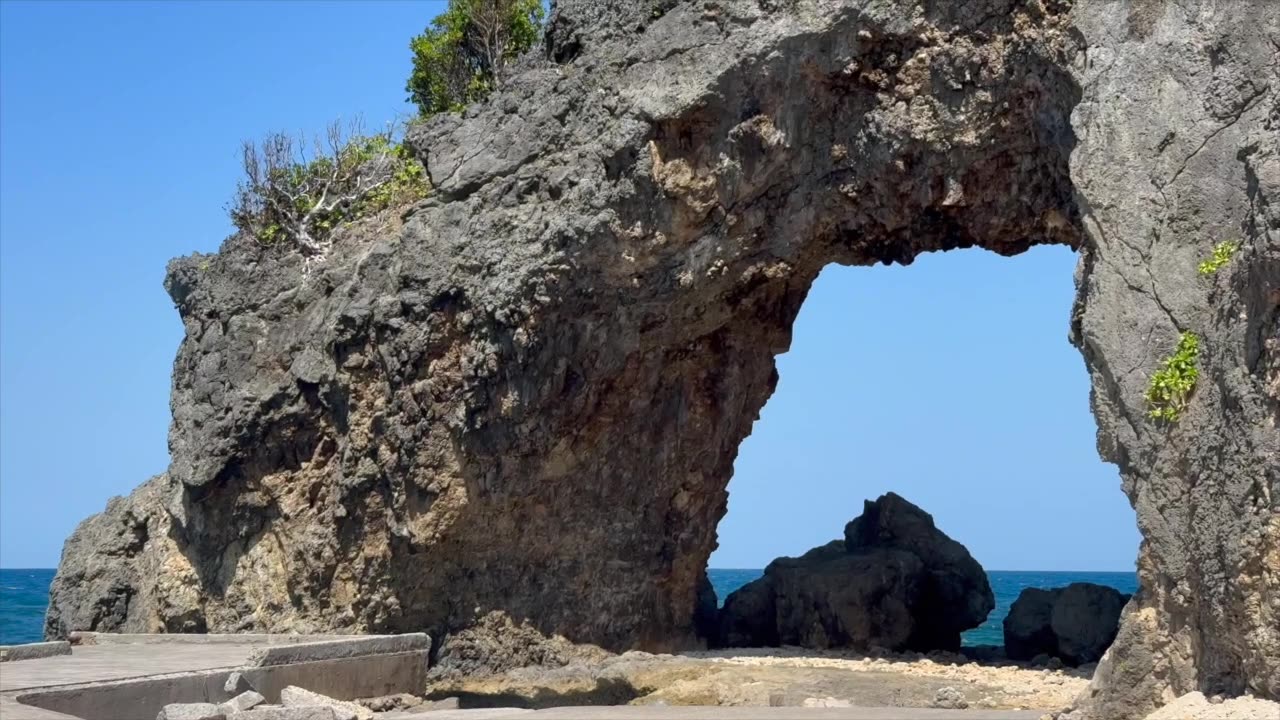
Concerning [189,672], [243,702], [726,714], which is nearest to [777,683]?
[726,714]

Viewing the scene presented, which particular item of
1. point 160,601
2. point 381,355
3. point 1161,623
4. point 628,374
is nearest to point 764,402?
point 628,374

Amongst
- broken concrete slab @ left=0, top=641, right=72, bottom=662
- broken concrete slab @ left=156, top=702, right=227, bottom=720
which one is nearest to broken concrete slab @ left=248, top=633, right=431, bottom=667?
broken concrete slab @ left=156, top=702, right=227, bottom=720

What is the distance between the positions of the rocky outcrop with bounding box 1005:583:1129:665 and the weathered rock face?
4863 millimetres

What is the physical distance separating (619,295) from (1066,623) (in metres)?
8.32

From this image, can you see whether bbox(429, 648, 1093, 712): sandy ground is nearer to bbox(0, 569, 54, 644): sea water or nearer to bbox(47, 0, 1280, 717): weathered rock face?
bbox(47, 0, 1280, 717): weathered rock face

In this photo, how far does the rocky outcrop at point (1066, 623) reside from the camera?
791 inches

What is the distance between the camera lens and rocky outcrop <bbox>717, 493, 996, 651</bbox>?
21516 mm

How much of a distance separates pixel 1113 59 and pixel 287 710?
8.59m

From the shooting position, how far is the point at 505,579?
1980 cm

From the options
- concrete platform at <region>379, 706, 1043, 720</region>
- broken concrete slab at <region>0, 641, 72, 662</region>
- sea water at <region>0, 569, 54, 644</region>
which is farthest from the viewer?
sea water at <region>0, 569, 54, 644</region>

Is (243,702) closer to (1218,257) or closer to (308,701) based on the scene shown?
(308,701)

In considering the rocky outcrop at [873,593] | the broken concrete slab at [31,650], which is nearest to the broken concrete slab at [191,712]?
the broken concrete slab at [31,650]

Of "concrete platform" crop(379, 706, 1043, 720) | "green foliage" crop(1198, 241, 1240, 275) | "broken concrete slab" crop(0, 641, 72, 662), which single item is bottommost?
"concrete platform" crop(379, 706, 1043, 720)

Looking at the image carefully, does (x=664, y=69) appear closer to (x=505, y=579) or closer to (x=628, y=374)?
(x=628, y=374)
